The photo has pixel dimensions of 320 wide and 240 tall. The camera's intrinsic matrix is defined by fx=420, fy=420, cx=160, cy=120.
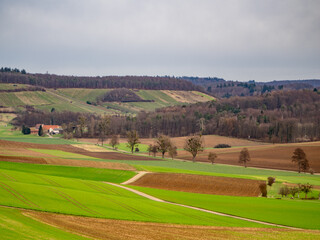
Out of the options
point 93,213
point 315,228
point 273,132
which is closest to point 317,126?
point 273,132

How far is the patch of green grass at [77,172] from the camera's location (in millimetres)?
65562

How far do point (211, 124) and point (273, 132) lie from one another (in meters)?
32.3

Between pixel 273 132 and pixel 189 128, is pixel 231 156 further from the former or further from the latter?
pixel 189 128

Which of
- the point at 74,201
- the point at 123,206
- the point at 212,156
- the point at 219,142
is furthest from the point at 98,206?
the point at 219,142

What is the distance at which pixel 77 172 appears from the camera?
6888 centimetres

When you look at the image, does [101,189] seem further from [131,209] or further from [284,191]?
[284,191]

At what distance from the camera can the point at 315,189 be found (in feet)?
204

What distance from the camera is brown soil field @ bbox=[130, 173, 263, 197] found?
60750mm

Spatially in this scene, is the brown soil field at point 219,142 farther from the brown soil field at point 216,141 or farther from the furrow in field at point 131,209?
the furrow in field at point 131,209

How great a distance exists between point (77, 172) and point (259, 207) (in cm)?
3262

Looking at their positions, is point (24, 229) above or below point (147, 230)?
above

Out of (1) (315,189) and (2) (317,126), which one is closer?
(1) (315,189)

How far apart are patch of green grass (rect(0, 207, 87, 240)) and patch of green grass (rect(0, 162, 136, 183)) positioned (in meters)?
34.9

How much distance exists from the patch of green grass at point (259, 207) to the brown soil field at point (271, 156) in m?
42.1
